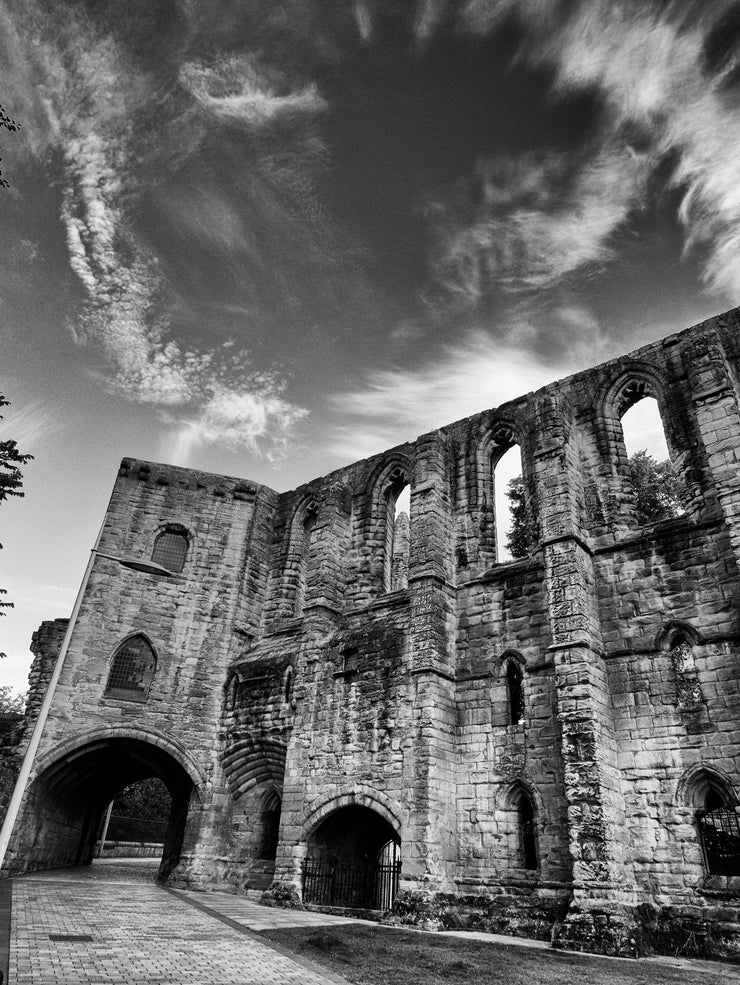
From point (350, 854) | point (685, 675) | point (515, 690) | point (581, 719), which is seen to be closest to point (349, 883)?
point (350, 854)

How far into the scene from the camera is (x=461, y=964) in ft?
25.7

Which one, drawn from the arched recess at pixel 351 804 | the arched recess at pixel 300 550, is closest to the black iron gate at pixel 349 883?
the arched recess at pixel 351 804

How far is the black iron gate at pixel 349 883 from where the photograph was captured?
44.2 feet

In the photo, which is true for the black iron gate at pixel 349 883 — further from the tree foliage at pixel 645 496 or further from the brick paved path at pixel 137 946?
the tree foliage at pixel 645 496

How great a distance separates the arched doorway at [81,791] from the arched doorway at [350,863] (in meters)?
4.29

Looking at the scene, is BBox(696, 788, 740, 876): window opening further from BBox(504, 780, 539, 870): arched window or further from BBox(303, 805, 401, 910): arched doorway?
BBox(303, 805, 401, 910): arched doorway

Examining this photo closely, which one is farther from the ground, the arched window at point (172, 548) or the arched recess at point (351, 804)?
the arched window at point (172, 548)

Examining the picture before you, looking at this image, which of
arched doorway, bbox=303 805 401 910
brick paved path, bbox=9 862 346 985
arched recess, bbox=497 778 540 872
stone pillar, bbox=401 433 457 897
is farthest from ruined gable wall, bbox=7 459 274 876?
arched recess, bbox=497 778 540 872

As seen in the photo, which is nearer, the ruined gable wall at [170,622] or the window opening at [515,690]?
the window opening at [515,690]

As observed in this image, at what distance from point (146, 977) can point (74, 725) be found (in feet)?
37.8

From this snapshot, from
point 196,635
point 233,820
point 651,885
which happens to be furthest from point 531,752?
point 196,635

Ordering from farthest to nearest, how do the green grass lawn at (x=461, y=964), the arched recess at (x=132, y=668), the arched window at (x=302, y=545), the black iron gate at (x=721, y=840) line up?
the arched window at (x=302, y=545), the arched recess at (x=132, y=668), the black iron gate at (x=721, y=840), the green grass lawn at (x=461, y=964)

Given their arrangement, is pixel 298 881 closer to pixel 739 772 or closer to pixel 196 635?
pixel 196 635

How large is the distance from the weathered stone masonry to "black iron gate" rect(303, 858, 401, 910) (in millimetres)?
258
